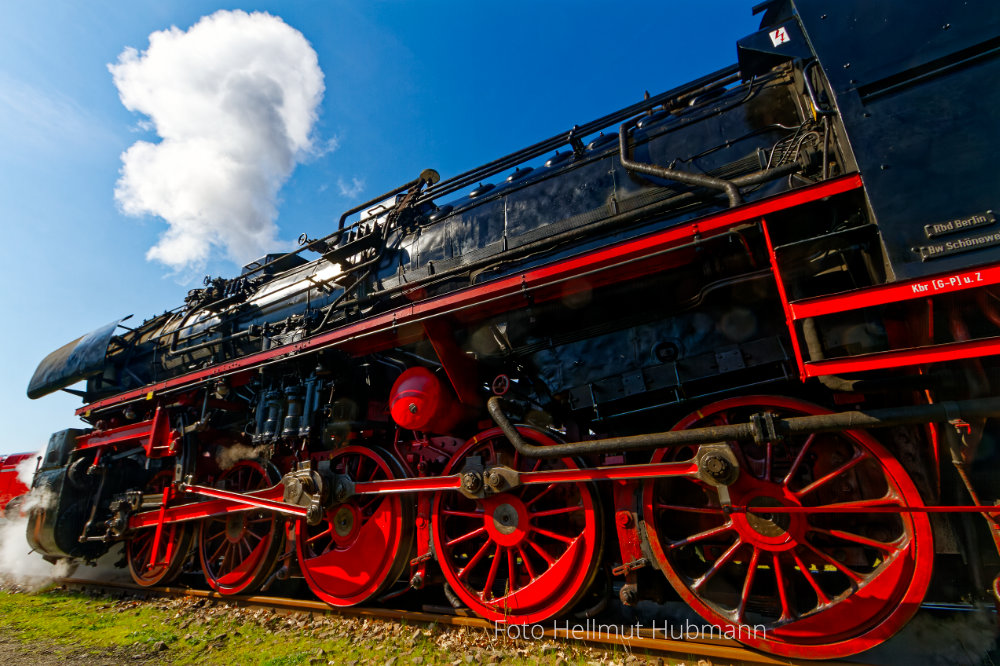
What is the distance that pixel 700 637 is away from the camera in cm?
306

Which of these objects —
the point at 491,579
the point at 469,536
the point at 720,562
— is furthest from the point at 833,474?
the point at 469,536

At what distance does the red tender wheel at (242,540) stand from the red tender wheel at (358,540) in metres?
0.71

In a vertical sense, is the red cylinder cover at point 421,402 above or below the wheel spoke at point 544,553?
above

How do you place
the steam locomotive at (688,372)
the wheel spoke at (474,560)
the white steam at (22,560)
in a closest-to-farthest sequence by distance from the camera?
1. the steam locomotive at (688,372)
2. the wheel spoke at (474,560)
3. the white steam at (22,560)

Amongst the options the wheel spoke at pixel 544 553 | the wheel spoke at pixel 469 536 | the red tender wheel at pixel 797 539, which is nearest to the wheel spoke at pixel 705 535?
the red tender wheel at pixel 797 539

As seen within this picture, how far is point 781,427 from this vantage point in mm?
2617

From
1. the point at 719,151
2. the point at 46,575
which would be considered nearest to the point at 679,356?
the point at 719,151

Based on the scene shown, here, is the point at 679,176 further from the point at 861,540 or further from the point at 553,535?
the point at 553,535

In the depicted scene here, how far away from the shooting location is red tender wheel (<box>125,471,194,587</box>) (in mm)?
6027

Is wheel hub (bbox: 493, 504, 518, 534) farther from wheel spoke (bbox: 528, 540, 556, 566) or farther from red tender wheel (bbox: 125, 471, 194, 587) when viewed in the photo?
red tender wheel (bbox: 125, 471, 194, 587)

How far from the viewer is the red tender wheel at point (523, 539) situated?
11.4ft

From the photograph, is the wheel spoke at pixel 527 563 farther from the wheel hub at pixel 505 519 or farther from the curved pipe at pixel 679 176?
the curved pipe at pixel 679 176

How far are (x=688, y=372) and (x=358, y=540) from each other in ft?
11.1

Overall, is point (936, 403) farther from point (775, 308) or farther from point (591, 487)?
point (591, 487)
